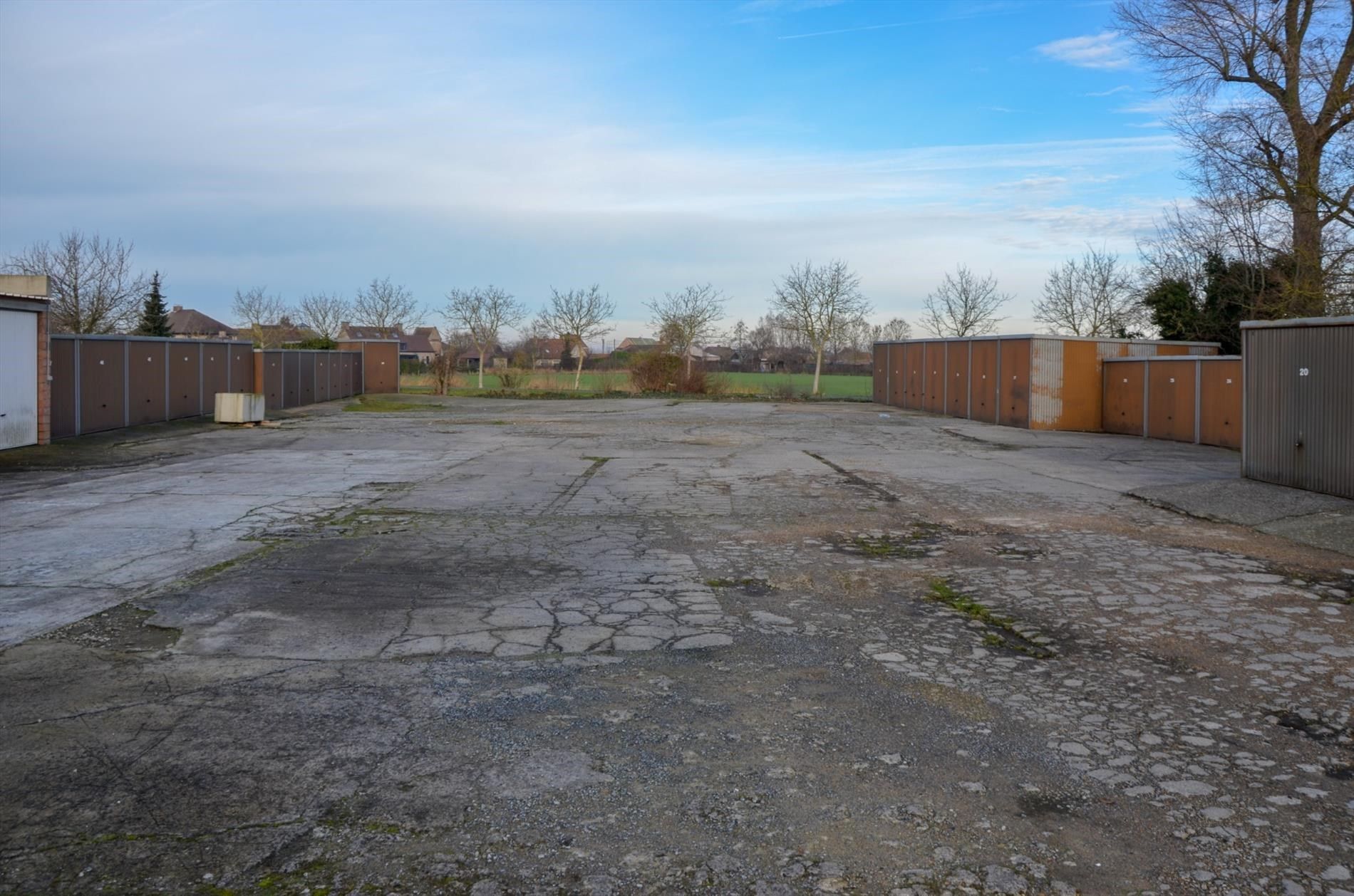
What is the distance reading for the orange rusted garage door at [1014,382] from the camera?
2777 centimetres

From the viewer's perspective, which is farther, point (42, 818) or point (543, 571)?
point (543, 571)

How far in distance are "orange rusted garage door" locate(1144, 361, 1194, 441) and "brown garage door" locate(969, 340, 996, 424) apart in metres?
5.35

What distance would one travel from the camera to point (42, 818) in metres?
3.68

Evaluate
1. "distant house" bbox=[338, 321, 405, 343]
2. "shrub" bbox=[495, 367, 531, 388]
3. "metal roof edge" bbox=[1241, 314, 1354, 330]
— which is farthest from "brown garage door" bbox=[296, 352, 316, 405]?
"distant house" bbox=[338, 321, 405, 343]

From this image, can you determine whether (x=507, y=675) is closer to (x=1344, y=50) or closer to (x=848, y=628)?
(x=848, y=628)

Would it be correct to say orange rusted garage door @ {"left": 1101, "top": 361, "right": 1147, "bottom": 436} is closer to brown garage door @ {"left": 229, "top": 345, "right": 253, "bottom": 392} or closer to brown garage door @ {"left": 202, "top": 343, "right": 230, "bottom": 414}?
brown garage door @ {"left": 202, "top": 343, "right": 230, "bottom": 414}

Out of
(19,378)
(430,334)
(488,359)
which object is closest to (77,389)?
(19,378)

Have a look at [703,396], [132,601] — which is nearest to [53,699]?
[132,601]

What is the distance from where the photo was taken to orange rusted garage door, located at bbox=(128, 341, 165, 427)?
23.0 metres

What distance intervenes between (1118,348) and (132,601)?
2726 cm

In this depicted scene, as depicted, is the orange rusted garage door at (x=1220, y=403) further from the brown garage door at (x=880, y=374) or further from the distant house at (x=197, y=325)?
the distant house at (x=197, y=325)

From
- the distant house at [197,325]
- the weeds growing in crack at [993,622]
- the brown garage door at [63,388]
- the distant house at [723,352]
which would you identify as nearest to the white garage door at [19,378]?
the brown garage door at [63,388]

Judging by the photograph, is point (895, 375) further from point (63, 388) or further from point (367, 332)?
point (367, 332)

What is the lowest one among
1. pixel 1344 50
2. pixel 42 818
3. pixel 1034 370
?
pixel 42 818
